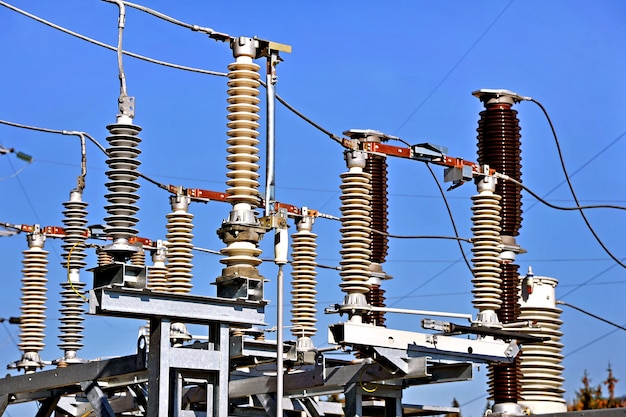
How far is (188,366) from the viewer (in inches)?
449

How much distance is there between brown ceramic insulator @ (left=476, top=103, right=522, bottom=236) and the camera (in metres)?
16.4

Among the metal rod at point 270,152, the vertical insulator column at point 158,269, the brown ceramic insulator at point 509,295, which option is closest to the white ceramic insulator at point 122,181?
the metal rod at point 270,152

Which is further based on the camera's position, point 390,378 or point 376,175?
point 376,175

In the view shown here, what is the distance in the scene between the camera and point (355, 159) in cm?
1530

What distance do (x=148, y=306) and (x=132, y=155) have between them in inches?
52.0

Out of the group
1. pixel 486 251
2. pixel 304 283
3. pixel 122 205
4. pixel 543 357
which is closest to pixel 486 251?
pixel 486 251

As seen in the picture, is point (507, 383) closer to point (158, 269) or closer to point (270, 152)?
point (270, 152)

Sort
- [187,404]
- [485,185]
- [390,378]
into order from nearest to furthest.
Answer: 1. [390,378]
2. [485,185]
3. [187,404]

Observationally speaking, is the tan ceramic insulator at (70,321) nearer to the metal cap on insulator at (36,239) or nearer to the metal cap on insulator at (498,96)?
the metal cap on insulator at (36,239)

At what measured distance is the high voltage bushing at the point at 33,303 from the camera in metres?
18.4

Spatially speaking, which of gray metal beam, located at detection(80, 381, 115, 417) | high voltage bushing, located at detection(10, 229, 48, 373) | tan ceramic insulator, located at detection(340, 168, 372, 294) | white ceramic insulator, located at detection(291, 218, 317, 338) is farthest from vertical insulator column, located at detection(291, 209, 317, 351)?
gray metal beam, located at detection(80, 381, 115, 417)

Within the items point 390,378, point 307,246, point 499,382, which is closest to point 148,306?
point 390,378

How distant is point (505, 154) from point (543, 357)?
2733mm

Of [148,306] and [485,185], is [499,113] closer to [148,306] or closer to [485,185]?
[485,185]
